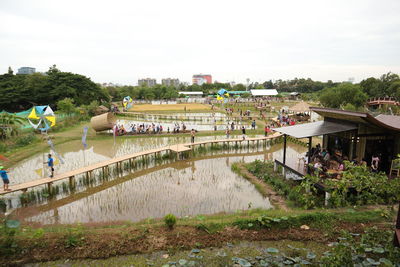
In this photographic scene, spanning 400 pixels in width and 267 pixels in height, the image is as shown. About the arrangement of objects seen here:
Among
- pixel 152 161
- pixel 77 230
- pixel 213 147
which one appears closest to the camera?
pixel 77 230

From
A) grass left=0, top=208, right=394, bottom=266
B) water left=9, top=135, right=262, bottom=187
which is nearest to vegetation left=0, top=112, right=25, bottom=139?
water left=9, top=135, right=262, bottom=187

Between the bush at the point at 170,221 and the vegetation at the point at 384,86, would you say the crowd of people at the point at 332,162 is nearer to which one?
the bush at the point at 170,221

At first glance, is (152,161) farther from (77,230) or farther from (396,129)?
(396,129)

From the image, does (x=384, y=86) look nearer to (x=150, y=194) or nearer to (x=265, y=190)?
(x=265, y=190)

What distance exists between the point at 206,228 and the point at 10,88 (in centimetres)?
4983

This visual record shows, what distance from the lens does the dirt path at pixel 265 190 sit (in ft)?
33.5

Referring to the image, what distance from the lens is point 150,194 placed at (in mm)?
11164

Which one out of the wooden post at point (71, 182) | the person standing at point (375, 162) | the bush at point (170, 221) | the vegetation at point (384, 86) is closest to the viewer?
the bush at point (170, 221)

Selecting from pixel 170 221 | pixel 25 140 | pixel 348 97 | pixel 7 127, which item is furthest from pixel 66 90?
pixel 348 97

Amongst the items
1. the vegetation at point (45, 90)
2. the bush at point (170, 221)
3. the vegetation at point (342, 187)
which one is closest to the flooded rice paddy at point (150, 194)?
the vegetation at point (342, 187)

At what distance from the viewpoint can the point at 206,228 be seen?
7891mm

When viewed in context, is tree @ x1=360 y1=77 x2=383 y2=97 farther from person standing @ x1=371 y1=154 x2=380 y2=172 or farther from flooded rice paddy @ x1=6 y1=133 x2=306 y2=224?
person standing @ x1=371 y1=154 x2=380 y2=172

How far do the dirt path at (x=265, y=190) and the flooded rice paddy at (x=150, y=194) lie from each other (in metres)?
0.27

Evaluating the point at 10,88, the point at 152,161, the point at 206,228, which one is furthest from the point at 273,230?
the point at 10,88
